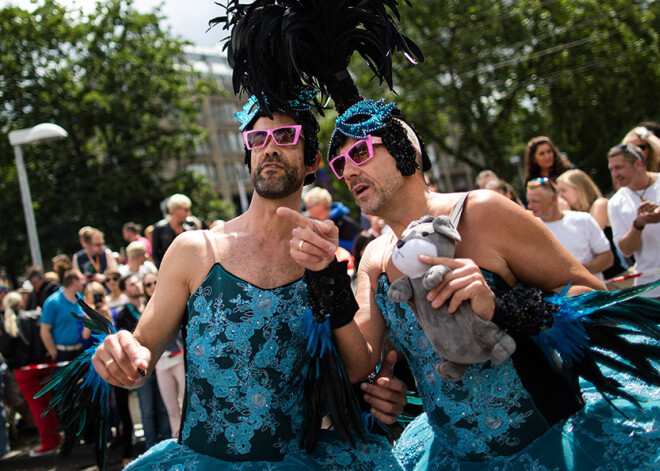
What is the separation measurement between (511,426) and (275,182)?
4.64ft

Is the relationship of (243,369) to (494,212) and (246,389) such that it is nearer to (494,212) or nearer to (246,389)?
(246,389)

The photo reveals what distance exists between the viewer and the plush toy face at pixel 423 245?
1.95m

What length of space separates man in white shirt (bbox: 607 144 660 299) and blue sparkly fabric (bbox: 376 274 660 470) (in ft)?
8.91

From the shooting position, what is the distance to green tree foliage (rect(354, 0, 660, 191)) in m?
22.2

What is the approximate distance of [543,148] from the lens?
19.8 feet

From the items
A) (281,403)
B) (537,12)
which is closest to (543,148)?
(281,403)

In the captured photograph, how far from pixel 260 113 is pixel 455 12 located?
22.4 m

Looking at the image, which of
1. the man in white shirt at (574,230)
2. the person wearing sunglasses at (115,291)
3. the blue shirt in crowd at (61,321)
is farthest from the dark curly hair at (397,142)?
the blue shirt in crowd at (61,321)

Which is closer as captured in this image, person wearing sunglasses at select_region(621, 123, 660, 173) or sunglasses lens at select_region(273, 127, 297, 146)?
sunglasses lens at select_region(273, 127, 297, 146)

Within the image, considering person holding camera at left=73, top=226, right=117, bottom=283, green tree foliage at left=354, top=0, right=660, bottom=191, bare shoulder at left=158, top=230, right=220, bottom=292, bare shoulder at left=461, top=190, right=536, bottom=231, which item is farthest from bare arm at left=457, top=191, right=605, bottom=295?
green tree foliage at left=354, top=0, right=660, bottom=191

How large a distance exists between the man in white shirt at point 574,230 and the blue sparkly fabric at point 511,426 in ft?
8.39

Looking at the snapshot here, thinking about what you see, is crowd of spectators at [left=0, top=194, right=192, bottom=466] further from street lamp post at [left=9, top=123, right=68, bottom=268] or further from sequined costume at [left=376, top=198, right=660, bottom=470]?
sequined costume at [left=376, top=198, right=660, bottom=470]

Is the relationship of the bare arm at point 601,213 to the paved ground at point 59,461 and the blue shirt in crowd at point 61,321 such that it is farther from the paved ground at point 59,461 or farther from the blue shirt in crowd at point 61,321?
the blue shirt in crowd at point 61,321

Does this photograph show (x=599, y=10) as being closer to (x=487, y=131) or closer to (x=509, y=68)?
(x=509, y=68)
